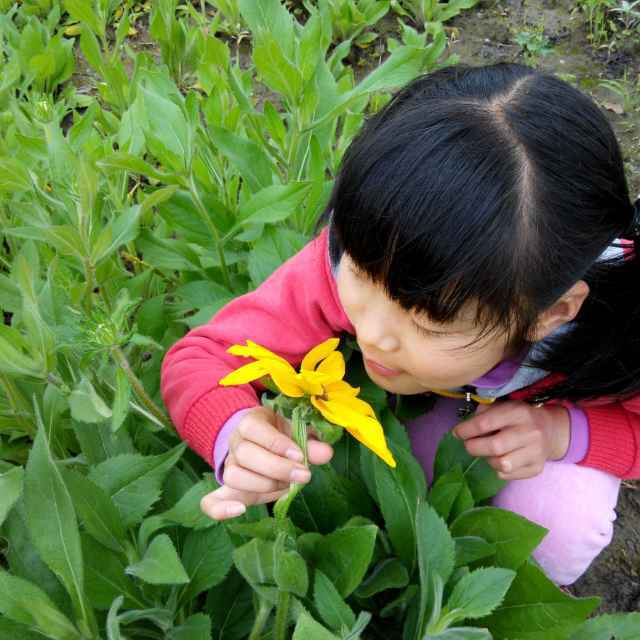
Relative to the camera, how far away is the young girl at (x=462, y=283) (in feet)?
2.43

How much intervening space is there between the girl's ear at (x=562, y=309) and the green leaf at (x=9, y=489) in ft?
1.97

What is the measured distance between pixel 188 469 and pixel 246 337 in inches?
8.9

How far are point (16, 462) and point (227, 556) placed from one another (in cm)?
55

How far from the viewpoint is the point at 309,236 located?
4.63ft

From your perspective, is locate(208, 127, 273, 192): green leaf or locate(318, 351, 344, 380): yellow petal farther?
locate(208, 127, 273, 192): green leaf

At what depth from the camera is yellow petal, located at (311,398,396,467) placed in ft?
2.10

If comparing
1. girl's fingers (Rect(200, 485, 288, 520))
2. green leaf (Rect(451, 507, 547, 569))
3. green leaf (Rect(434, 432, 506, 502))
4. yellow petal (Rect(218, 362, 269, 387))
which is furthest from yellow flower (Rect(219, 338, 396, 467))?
green leaf (Rect(434, 432, 506, 502))

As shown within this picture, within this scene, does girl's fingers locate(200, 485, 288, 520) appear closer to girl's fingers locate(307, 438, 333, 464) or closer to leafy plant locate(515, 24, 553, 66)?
girl's fingers locate(307, 438, 333, 464)

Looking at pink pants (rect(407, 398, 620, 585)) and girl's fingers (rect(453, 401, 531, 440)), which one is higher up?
girl's fingers (rect(453, 401, 531, 440))

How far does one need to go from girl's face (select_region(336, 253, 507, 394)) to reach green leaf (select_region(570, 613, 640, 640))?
17.1 inches

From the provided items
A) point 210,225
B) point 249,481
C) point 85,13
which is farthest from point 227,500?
point 85,13

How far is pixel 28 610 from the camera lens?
0.80 metres

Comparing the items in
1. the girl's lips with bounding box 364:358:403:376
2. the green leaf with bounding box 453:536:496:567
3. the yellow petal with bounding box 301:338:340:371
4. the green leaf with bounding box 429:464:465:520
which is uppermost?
the yellow petal with bounding box 301:338:340:371

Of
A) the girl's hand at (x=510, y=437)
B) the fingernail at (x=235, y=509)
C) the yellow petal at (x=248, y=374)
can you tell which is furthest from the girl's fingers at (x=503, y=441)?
the yellow petal at (x=248, y=374)
